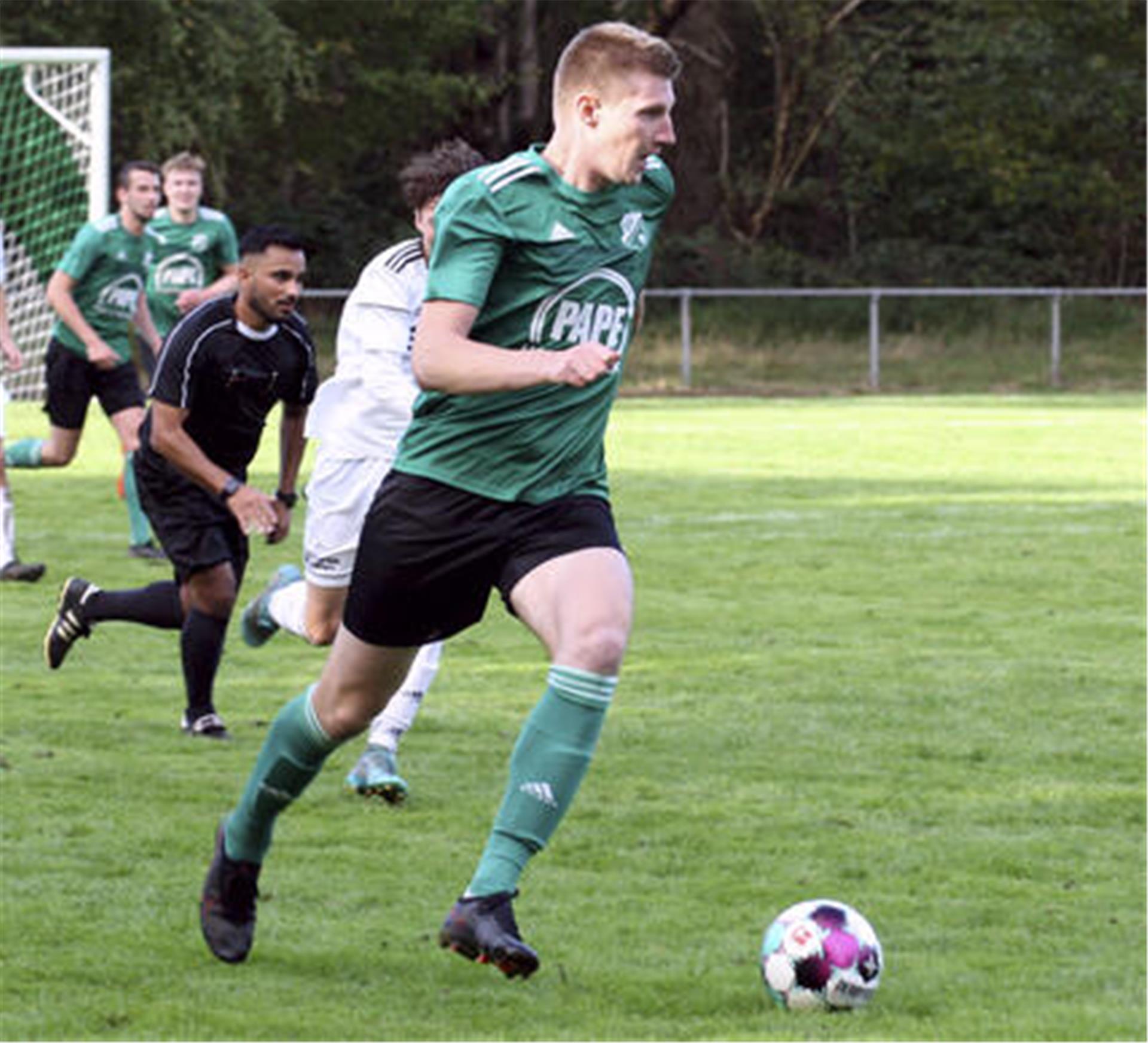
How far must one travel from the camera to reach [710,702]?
10.5m

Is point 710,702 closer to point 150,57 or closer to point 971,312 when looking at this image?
point 150,57

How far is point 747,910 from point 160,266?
987cm

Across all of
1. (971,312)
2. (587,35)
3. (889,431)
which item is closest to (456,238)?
(587,35)

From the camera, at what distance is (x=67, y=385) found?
15.0 meters

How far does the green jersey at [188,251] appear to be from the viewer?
51.9 ft

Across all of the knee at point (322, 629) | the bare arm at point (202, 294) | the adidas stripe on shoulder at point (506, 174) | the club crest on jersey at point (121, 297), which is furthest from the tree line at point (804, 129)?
the adidas stripe on shoulder at point (506, 174)

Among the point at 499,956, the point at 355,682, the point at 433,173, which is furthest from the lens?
the point at 433,173

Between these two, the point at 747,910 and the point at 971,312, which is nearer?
the point at 747,910

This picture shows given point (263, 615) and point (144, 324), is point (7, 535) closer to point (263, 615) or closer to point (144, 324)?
point (144, 324)

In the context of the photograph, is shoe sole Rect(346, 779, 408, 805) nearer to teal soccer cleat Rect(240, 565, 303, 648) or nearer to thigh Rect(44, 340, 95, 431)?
teal soccer cleat Rect(240, 565, 303, 648)

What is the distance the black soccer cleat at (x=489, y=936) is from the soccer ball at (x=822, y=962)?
78cm

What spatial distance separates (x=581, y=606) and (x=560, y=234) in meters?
0.80

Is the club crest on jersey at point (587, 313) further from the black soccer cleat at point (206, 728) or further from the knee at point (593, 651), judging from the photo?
the black soccer cleat at point (206, 728)

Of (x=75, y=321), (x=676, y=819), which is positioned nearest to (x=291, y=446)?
(x=676, y=819)
